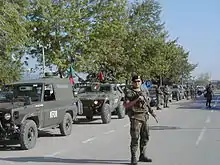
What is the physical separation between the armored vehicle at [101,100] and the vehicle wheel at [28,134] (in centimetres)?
766

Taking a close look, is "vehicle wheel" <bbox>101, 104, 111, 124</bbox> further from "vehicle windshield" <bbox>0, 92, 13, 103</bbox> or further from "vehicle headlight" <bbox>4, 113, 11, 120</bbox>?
"vehicle headlight" <bbox>4, 113, 11, 120</bbox>

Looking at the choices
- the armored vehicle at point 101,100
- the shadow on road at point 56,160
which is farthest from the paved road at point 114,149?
the armored vehicle at point 101,100

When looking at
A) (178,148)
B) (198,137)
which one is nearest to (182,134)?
(198,137)

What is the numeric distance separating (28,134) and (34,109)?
0.77m

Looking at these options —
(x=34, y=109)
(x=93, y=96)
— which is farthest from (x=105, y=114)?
(x=34, y=109)

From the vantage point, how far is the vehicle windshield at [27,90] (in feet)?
44.1

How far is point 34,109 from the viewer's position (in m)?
12.4

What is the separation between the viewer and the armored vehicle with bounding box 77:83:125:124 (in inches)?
786

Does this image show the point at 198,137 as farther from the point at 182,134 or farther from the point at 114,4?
the point at 114,4

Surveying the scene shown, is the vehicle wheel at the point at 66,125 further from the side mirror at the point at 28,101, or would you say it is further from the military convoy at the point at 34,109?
the side mirror at the point at 28,101

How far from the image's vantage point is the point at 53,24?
25016mm

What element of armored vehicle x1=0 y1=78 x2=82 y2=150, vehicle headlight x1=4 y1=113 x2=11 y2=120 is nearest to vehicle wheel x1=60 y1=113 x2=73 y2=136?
armored vehicle x1=0 y1=78 x2=82 y2=150

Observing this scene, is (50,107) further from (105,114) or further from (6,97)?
(105,114)

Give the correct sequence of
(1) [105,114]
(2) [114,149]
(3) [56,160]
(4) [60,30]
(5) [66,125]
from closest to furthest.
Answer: (3) [56,160] → (2) [114,149] → (5) [66,125] → (1) [105,114] → (4) [60,30]
